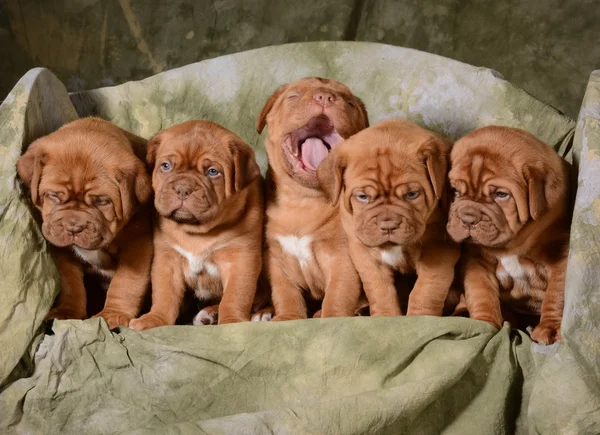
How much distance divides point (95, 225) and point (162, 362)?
74 centimetres

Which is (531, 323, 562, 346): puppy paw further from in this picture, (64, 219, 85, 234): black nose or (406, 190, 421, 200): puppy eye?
(64, 219, 85, 234): black nose

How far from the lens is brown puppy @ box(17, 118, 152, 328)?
148 inches

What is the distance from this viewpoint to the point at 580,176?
3.56 meters

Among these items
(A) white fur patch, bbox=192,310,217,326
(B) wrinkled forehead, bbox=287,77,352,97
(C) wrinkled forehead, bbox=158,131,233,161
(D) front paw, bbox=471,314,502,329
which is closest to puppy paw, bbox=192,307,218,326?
→ (A) white fur patch, bbox=192,310,217,326

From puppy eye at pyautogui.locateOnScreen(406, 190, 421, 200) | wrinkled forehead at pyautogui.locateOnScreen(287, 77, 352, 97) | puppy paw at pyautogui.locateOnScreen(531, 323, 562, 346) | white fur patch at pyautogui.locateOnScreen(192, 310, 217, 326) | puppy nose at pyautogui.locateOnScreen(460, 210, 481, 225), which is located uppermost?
wrinkled forehead at pyautogui.locateOnScreen(287, 77, 352, 97)

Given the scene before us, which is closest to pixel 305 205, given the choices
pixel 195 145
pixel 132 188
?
pixel 195 145

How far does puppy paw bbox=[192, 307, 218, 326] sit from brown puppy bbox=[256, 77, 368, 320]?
0.33 m

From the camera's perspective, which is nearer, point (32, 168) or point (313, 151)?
point (32, 168)

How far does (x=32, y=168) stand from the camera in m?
3.75

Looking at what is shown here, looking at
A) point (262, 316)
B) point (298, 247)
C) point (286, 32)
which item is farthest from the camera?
point (286, 32)

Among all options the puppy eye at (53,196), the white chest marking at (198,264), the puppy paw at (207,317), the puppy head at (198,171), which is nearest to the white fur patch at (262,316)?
the puppy paw at (207,317)

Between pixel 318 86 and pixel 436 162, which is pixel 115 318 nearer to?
pixel 318 86

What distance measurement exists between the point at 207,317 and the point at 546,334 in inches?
69.8

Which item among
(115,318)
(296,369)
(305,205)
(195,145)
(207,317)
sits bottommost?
(207,317)
